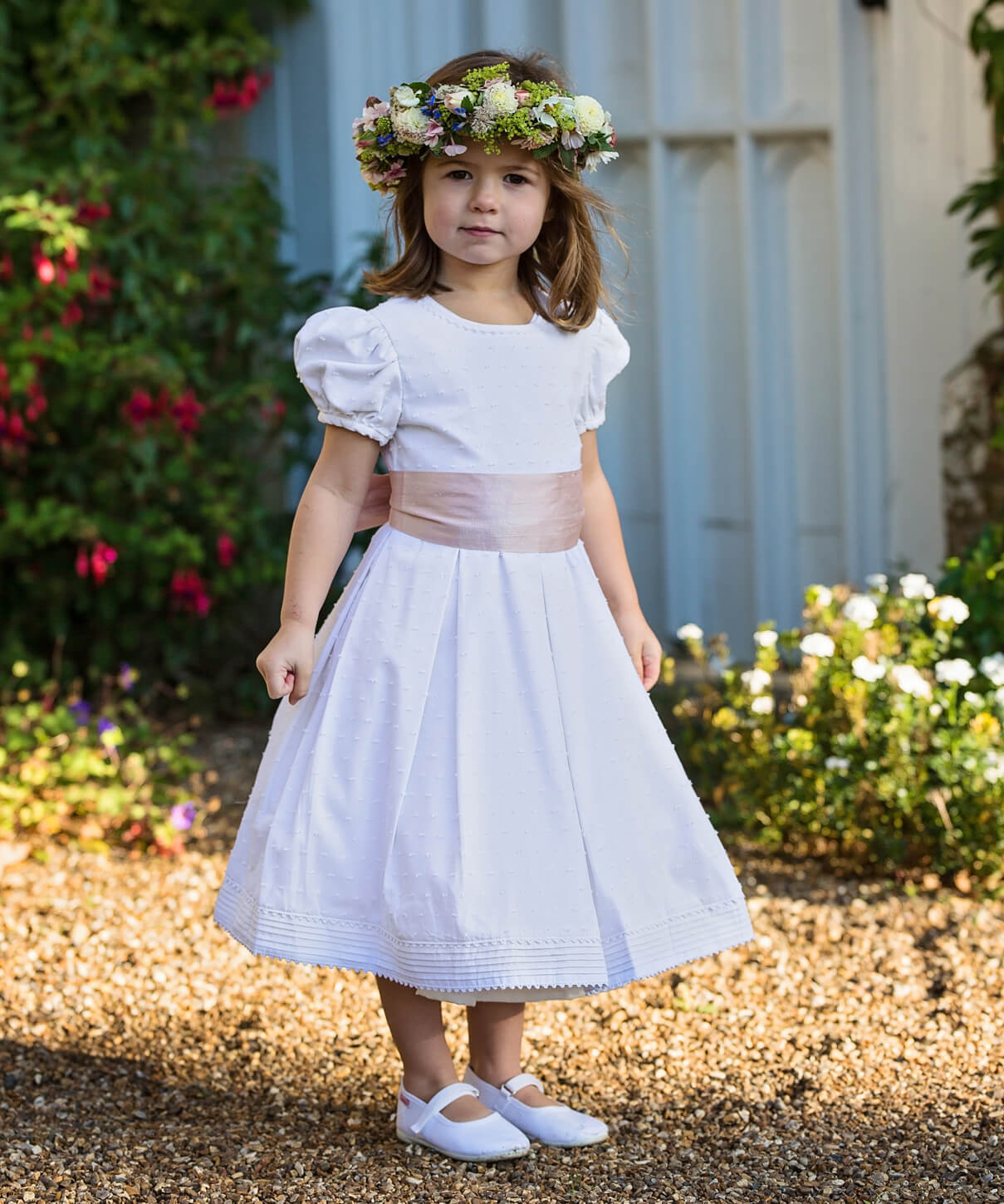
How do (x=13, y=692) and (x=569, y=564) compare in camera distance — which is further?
(x=13, y=692)

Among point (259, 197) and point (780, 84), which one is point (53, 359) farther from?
point (780, 84)

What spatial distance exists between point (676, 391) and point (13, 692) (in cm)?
200

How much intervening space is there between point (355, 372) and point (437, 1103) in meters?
0.97

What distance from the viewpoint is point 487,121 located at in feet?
6.45

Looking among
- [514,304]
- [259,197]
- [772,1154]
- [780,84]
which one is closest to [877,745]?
[772,1154]

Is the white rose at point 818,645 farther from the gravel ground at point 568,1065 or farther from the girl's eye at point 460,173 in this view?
the girl's eye at point 460,173

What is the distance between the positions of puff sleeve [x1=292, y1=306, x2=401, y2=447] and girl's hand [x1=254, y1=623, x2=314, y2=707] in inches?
10.9

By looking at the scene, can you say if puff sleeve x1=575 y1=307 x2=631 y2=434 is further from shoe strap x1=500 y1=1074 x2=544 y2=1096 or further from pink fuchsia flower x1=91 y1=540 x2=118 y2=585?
pink fuchsia flower x1=91 y1=540 x2=118 y2=585

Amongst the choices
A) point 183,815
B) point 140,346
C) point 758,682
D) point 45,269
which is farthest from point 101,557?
point 758,682

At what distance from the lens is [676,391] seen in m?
4.39

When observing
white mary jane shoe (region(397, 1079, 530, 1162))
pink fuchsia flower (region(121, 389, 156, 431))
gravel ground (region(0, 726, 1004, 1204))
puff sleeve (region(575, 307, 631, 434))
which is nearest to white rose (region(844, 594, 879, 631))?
gravel ground (region(0, 726, 1004, 1204))

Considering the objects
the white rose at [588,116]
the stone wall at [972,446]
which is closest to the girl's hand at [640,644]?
the white rose at [588,116]

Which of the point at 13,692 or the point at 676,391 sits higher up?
the point at 676,391

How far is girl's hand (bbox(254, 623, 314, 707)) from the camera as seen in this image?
6.51ft
